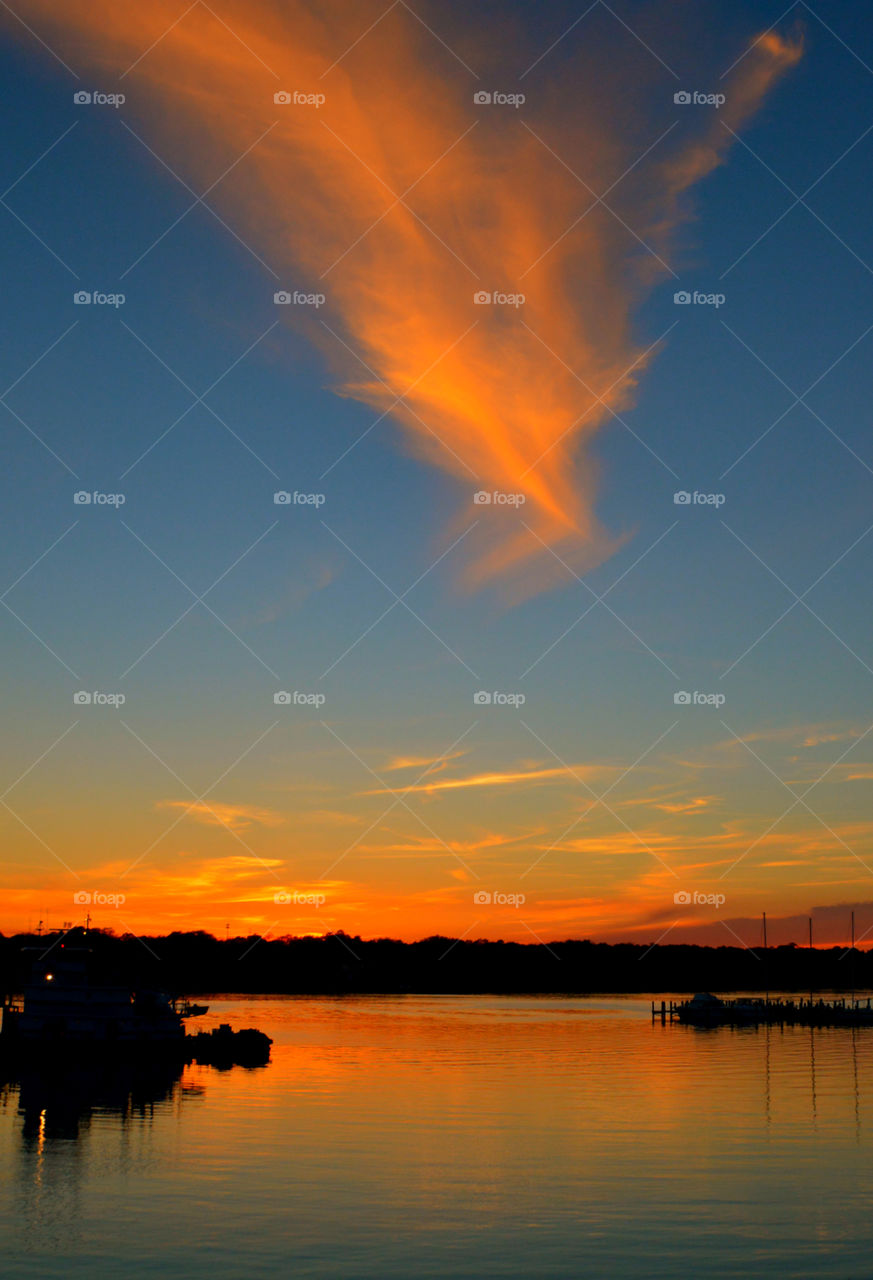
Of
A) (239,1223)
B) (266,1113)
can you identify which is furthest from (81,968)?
(239,1223)

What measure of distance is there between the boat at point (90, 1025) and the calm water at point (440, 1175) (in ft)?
29.3

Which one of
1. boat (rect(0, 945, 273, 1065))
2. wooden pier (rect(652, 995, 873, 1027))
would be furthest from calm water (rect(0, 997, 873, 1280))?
wooden pier (rect(652, 995, 873, 1027))

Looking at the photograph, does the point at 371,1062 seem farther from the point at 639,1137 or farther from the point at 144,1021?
the point at 639,1137

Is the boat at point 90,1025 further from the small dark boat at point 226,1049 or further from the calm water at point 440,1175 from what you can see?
the calm water at point 440,1175

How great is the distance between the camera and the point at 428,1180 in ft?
160

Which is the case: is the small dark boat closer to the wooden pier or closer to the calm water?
the calm water

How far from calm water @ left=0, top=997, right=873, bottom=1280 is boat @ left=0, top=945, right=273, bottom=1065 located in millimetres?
8932

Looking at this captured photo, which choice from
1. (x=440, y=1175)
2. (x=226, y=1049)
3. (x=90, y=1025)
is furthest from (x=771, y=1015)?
(x=440, y=1175)

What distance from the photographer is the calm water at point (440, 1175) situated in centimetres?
3641

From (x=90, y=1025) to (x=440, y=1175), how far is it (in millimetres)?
61157

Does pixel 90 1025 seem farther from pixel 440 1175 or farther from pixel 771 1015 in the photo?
pixel 771 1015

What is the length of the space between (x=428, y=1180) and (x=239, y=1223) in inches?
430

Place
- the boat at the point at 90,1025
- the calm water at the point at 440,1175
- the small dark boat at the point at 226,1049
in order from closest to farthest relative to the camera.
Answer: the calm water at the point at 440,1175, the boat at the point at 90,1025, the small dark boat at the point at 226,1049

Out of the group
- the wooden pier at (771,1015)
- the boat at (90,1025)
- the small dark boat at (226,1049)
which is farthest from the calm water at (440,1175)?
the wooden pier at (771,1015)
